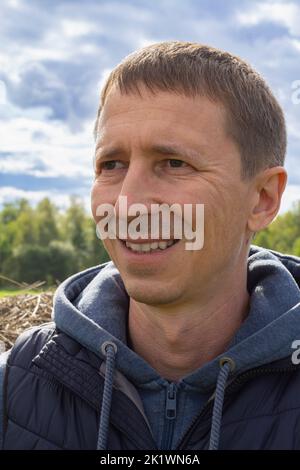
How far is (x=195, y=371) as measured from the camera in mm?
3240

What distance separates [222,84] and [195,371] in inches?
59.4

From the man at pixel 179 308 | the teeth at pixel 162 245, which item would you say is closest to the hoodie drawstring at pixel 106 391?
the man at pixel 179 308

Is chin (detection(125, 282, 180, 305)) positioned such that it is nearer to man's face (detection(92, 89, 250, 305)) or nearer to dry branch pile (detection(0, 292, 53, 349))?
man's face (detection(92, 89, 250, 305))

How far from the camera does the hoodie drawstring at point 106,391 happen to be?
3.12 metres

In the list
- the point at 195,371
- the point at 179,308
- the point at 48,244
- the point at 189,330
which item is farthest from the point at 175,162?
the point at 48,244

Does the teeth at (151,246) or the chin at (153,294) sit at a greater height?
the teeth at (151,246)

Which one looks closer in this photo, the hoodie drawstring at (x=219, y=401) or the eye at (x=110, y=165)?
the hoodie drawstring at (x=219, y=401)

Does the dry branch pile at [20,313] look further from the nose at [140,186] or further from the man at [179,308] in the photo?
the nose at [140,186]

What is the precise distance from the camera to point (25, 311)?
560 cm

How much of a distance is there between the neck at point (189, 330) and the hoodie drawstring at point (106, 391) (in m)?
0.32

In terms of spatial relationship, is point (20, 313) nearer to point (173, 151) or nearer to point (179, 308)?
point (179, 308)

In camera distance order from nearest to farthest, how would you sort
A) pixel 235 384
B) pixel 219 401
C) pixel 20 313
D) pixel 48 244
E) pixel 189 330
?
1. pixel 219 401
2. pixel 235 384
3. pixel 189 330
4. pixel 20 313
5. pixel 48 244

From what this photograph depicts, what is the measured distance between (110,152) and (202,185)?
0.51m

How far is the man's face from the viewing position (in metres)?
3.13
